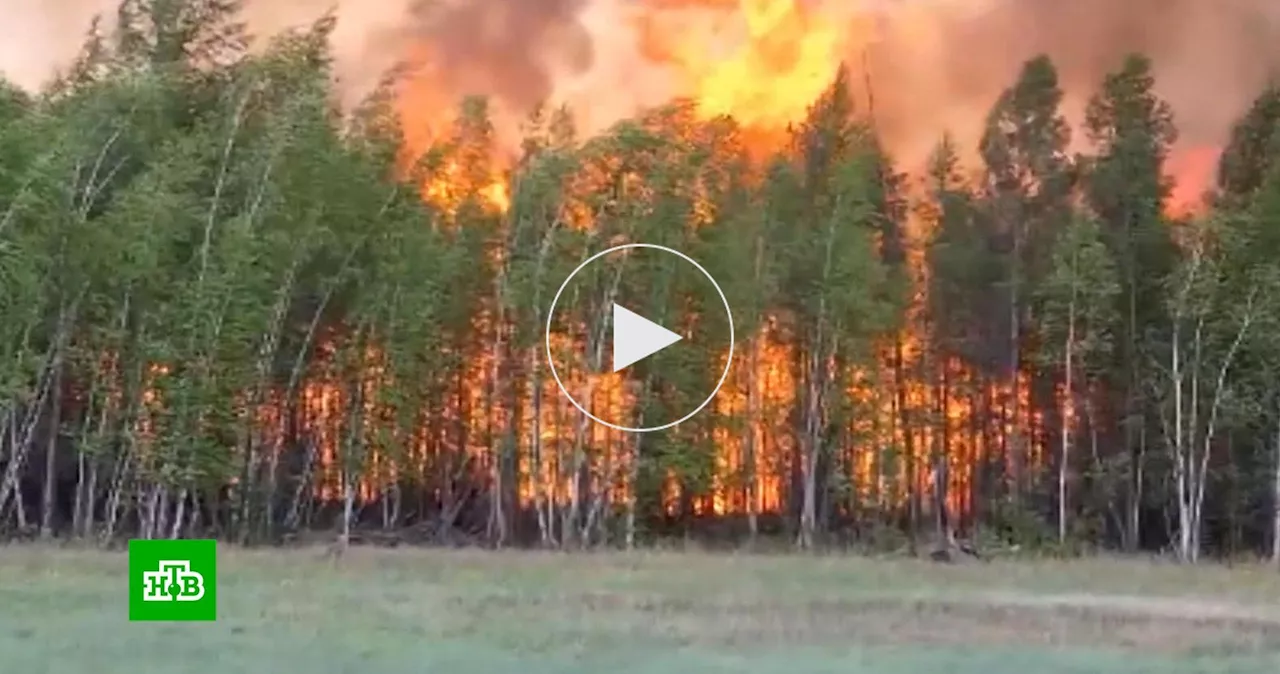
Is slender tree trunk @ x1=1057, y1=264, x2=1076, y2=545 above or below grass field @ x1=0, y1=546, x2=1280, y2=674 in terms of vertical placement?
above

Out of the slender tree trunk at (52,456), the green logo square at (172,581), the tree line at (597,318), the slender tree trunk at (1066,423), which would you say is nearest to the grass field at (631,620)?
the green logo square at (172,581)

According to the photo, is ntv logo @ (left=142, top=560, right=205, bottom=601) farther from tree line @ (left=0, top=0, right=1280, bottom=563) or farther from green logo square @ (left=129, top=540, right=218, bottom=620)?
tree line @ (left=0, top=0, right=1280, bottom=563)

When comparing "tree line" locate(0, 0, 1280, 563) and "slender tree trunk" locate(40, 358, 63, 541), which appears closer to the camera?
"tree line" locate(0, 0, 1280, 563)

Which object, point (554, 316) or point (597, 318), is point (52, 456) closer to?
point (554, 316)

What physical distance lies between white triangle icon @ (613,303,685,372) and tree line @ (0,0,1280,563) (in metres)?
0.35

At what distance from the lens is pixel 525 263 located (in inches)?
838

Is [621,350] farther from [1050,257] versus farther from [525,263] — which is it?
[1050,257]

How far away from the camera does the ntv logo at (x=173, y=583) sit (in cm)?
906

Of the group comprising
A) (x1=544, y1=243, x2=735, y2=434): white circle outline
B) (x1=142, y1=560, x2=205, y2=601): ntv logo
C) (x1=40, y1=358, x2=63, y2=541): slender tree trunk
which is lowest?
(x1=142, y1=560, x2=205, y2=601): ntv logo

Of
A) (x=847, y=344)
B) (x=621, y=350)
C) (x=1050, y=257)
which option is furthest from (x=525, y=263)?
(x=1050, y=257)

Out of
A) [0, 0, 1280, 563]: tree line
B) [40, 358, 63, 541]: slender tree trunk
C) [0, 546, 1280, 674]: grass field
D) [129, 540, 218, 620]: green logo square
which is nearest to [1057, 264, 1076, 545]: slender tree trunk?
[0, 0, 1280, 563]: tree line

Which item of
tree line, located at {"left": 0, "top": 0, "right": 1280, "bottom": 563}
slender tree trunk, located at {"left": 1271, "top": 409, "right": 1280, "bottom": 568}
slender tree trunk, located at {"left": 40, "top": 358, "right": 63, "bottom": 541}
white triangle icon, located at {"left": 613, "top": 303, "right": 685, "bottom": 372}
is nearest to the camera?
tree line, located at {"left": 0, "top": 0, "right": 1280, "bottom": 563}

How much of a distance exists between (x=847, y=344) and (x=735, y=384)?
1744 millimetres

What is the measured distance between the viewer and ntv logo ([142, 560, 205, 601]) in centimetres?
906
